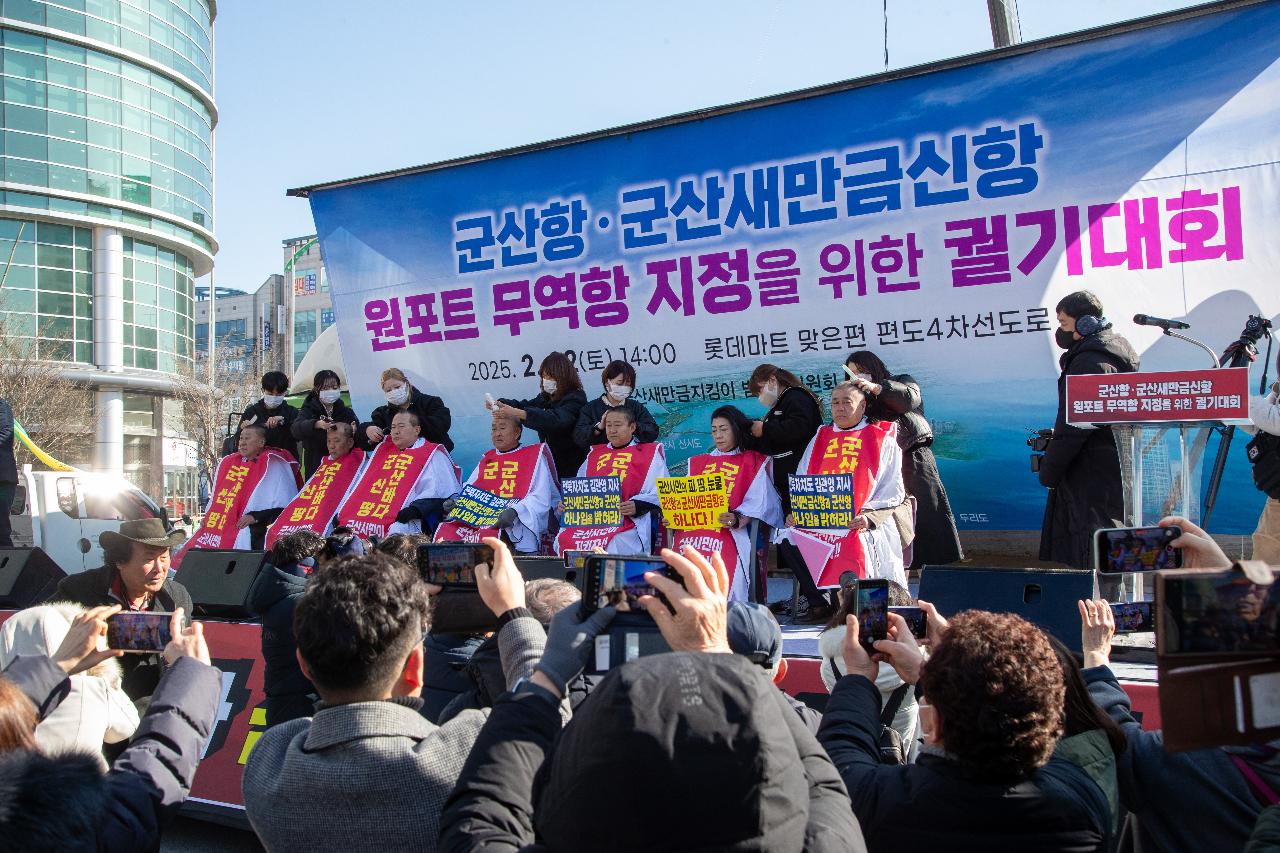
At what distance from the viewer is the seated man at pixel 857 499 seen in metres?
5.68

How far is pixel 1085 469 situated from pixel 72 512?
29.9ft

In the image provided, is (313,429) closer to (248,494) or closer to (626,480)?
(248,494)

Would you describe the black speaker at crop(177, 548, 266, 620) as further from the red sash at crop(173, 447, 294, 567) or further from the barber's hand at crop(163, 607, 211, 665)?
the barber's hand at crop(163, 607, 211, 665)

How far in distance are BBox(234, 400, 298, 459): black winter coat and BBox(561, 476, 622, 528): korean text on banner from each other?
323 cm

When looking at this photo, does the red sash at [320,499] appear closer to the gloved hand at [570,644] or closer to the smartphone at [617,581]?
the smartphone at [617,581]

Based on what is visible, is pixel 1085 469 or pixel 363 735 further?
pixel 1085 469

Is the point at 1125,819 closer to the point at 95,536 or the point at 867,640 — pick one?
the point at 867,640

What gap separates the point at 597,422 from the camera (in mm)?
7309

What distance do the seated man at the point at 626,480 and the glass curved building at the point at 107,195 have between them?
31.6 meters

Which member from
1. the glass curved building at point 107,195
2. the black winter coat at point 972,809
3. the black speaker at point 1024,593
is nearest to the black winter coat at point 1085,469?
the black speaker at point 1024,593

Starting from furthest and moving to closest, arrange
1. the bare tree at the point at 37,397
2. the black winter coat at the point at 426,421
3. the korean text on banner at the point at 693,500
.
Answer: the bare tree at the point at 37,397, the black winter coat at the point at 426,421, the korean text on banner at the point at 693,500

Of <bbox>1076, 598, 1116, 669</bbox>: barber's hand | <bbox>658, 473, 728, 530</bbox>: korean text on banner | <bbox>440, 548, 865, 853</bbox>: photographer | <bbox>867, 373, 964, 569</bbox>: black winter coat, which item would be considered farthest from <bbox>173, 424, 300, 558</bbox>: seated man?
<bbox>440, 548, 865, 853</bbox>: photographer

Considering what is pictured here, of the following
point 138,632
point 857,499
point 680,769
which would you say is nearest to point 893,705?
point 680,769

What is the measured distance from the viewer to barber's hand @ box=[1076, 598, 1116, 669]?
96.0 inches
